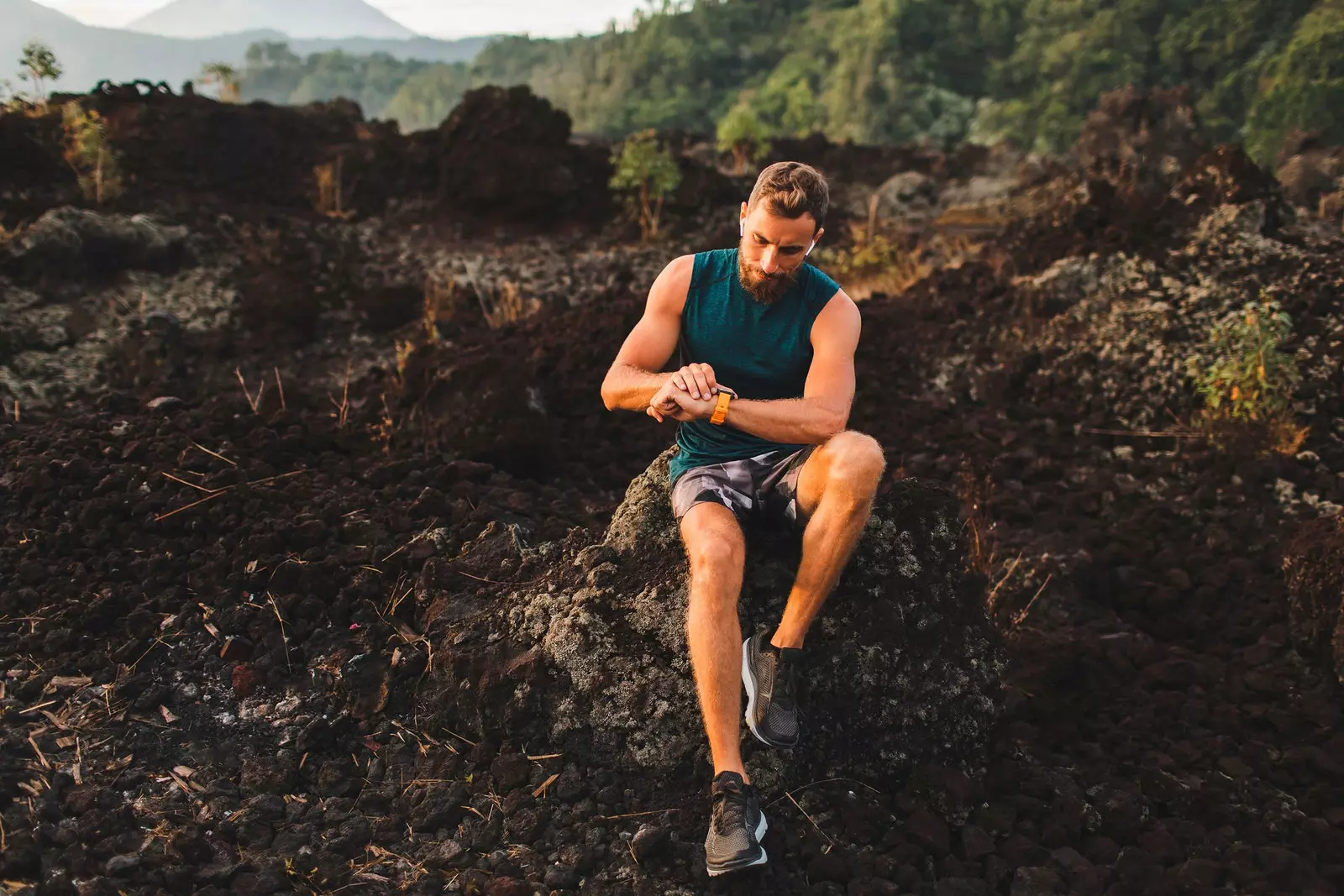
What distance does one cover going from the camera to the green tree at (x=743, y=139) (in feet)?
44.4

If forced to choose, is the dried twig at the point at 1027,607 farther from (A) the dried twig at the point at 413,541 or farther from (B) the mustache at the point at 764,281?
(A) the dried twig at the point at 413,541

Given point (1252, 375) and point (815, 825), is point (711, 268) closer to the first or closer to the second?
point (815, 825)

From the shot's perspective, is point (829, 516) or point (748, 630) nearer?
point (829, 516)

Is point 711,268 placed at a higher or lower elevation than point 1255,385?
higher

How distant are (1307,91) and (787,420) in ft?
46.4

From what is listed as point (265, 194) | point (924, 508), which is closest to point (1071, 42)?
point (265, 194)

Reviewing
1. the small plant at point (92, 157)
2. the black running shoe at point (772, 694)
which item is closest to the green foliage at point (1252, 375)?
the black running shoe at point (772, 694)

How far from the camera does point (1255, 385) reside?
6449mm

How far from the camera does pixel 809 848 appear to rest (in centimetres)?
319

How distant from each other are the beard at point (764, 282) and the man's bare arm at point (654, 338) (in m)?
0.20

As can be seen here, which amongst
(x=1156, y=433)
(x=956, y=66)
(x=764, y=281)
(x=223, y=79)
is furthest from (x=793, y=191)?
(x=956, y=66)

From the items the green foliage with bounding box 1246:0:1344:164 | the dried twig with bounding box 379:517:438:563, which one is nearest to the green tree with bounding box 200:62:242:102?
the dried twig with bounding box 379:517:438:563

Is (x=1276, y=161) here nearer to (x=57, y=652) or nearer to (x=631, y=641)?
(x=631, y=641)

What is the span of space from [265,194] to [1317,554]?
30.6ft
